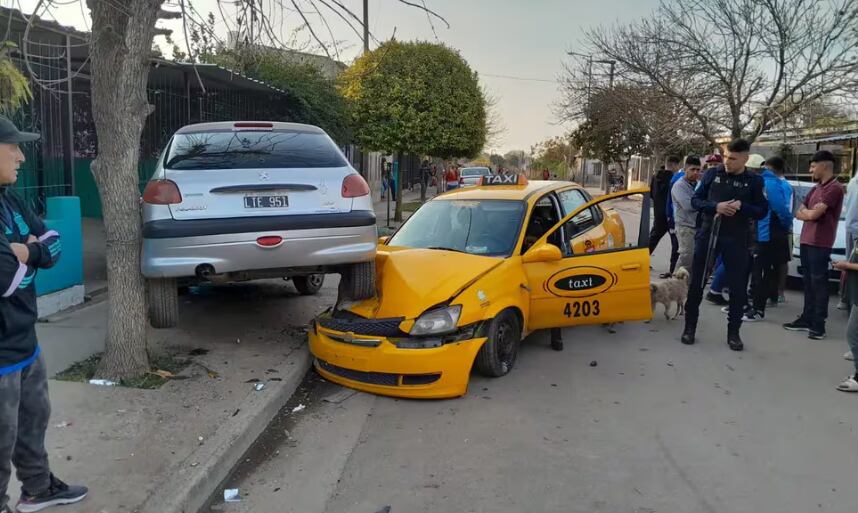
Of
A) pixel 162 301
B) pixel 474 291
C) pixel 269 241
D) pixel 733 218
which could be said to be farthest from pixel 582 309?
pixel 162 301

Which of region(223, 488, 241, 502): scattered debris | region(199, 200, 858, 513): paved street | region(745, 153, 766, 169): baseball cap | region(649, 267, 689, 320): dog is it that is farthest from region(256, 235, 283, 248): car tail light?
region(745, 153, 766, 169): baseball cap

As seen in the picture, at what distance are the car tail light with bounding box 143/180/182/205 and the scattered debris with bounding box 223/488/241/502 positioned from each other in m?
2.33

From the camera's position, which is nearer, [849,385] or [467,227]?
[849,385]

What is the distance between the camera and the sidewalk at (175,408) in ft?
11.5

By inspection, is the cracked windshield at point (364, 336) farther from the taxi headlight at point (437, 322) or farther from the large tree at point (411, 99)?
the large tree at point (411, 99)

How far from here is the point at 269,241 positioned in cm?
511

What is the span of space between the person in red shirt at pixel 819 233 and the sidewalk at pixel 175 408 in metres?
5.40

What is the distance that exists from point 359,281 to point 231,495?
90.5 inches

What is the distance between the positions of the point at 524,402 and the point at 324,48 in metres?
3.27

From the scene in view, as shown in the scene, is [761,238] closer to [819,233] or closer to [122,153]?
[819,233]

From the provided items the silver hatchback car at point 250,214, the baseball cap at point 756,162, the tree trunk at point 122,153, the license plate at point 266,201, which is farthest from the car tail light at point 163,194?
the baseball cap at point 756,162

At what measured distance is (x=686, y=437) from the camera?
4359mm

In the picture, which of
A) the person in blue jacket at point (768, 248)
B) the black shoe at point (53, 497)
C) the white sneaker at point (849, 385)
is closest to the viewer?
the black shoe at point (53, 497)

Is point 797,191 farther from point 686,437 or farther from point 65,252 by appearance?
point 65,252
